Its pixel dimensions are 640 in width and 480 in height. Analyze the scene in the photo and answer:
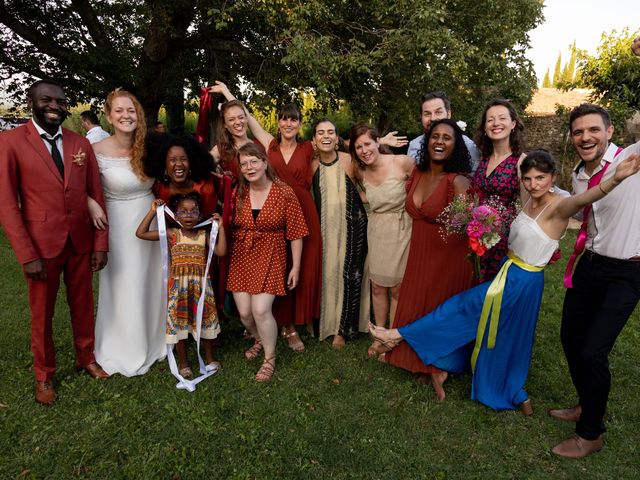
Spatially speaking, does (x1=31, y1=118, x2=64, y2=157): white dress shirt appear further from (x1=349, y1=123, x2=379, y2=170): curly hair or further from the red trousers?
(x1=349, y1=123, x2=379, y2=170): curly hair

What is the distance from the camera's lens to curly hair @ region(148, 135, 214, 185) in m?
4.05

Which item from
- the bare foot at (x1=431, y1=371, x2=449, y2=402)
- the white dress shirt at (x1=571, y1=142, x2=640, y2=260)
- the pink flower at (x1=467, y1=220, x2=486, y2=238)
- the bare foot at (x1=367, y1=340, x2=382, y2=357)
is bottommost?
the bare foot at (x1=367, y1=340, x2=382, y2=357)

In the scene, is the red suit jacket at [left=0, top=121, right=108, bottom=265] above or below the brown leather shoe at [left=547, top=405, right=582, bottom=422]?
above

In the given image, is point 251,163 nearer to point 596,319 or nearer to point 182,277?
point 182,277

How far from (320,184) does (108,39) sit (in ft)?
29.3

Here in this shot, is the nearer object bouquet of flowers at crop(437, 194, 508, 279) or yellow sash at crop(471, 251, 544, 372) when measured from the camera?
bouquet of flowers at crop(437, 194, 508, 279)

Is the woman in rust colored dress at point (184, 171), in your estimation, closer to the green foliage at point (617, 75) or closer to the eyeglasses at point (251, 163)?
the eyeglasses at point (251, 163)

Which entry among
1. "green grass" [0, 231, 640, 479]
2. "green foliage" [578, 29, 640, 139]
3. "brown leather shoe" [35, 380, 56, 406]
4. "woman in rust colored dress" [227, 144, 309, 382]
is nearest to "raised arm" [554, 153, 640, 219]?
"green grass" [0, 231, 640, 479]

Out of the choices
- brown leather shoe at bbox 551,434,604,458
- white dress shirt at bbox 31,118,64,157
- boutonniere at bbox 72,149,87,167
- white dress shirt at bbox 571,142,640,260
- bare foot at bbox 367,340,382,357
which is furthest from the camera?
bare foot at bbox 367,340,382,357

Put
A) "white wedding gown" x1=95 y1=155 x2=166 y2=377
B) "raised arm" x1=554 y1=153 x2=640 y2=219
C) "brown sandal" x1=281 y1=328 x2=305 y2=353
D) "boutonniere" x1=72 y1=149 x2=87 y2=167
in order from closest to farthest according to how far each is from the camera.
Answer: "raised arm" x1=554 y1=153 x2=640 y2=219 → "boutonniere" x1=72 y1=149 x2=87 y2=167 → "white wedding gown" x1=95 y1=155 x2=166 y2=377 → "brown sandal" x1=281 y1=328 x2=305 y2=353

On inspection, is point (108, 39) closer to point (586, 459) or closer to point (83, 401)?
point (83, 401)

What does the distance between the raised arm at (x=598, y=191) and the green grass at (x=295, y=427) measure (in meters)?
1.76

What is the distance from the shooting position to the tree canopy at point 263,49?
8648mm

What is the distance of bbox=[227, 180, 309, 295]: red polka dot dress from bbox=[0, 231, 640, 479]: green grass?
2.96ft
